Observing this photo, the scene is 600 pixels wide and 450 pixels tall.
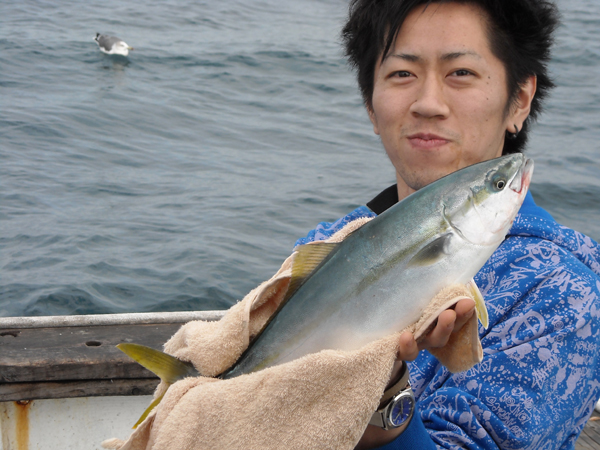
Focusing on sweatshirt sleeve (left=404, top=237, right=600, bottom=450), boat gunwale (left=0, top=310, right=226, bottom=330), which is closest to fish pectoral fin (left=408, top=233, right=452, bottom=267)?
sweatshirt sleeve (left=404, top=237, right=600, bottom=450)

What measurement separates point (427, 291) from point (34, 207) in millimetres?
7301

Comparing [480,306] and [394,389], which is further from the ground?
[480,306]

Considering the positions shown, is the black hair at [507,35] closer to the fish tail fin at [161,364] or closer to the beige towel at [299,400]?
the beige towel at [299,400]

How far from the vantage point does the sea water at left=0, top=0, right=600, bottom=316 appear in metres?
6.91

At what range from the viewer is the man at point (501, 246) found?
6.56 ft

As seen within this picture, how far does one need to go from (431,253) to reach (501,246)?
684mm

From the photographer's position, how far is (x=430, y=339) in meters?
1.74

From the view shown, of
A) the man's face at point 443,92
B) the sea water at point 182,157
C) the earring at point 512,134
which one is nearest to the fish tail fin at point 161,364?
the man's face at point 443,92

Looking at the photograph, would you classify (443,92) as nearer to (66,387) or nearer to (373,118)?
(373,118)

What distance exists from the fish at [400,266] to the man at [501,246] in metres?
0.12

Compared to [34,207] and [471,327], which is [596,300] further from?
[34,207]

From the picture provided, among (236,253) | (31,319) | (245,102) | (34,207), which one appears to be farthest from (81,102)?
(31,319)

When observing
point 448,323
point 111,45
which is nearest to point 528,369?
point 448,323

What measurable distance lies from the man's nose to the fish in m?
0.60
